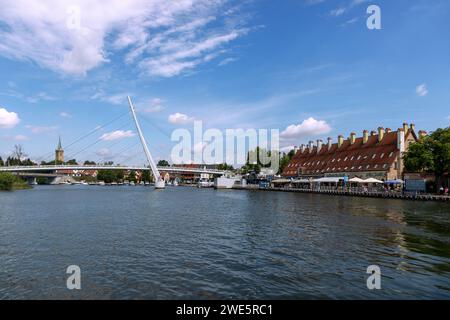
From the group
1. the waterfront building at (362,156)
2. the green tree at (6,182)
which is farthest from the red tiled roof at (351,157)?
the green tree at (6,182)

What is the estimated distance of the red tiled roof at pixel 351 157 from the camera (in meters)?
76.4

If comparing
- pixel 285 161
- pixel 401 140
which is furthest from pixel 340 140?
pixel 285 161

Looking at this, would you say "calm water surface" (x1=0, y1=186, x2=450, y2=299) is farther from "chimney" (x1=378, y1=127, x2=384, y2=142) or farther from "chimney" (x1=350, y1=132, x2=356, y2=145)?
"chimney" (x1=350, y1=132, x2=356, y2=145)

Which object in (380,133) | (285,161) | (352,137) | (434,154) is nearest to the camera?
(434,154)

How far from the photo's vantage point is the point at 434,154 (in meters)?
57.7

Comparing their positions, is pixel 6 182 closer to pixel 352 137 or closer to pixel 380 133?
pixel 352 137

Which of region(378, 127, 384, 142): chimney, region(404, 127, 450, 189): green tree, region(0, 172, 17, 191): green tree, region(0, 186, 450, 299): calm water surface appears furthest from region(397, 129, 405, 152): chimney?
region(0, 172, 17, 191): green tree

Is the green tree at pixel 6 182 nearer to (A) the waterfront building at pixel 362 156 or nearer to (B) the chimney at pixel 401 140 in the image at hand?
(A) the waterfront building at pixel 362 156

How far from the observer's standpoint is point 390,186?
7156cm

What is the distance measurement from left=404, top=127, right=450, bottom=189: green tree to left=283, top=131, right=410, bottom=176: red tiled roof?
43.4 feet

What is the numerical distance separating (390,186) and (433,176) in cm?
834

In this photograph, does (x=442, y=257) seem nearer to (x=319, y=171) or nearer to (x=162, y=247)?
(x=162, y=247)

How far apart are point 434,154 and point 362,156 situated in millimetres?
26323
